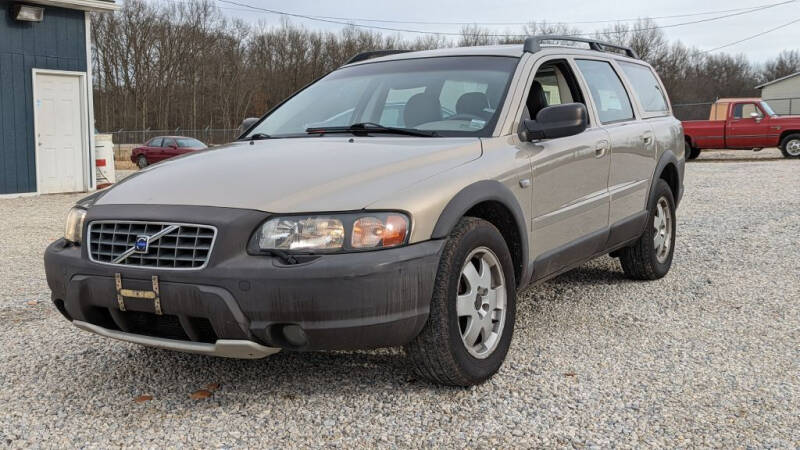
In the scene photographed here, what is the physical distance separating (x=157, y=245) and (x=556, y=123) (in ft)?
7.01

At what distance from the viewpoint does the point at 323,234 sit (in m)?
3.04

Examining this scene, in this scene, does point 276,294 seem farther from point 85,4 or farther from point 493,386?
point 85,4

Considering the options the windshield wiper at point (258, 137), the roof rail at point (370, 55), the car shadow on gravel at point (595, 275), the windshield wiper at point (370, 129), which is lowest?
the car shadow on gravel at point (595, 275)

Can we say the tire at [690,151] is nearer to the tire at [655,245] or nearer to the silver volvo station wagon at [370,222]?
the tire at [655,245]

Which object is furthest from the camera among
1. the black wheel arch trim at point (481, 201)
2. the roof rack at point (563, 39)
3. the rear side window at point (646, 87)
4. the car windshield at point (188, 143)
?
the car windshield at point (188, 143)

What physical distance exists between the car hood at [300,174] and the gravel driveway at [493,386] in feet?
3.08

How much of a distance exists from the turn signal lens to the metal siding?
13487 mm

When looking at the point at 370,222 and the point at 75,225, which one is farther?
the point at 75,225

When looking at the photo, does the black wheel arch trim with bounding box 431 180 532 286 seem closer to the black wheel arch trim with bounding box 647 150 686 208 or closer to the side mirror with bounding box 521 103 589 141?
the side mirror with bounding box 521 103 589 141

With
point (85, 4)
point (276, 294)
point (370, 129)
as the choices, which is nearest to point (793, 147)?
point (85, 4)

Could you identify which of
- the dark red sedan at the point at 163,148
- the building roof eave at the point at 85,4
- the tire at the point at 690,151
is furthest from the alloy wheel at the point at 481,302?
the dark red sedan at the point at 163,148

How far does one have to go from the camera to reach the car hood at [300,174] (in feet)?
10.3

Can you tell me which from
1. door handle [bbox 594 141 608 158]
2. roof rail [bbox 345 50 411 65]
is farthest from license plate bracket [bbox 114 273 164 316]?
door handle [bbox 594 141 608 158]

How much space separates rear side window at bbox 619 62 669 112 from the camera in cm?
596
